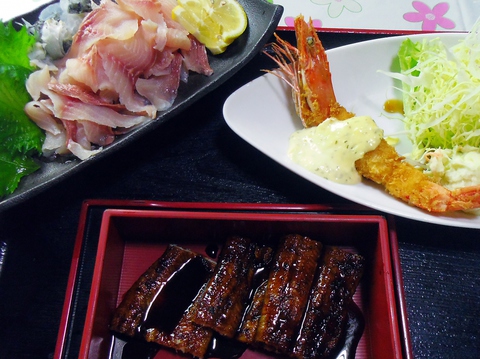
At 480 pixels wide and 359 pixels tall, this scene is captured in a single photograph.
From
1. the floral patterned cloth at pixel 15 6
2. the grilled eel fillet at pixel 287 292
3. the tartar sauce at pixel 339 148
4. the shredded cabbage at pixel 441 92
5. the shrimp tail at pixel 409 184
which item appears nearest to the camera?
the grilled eel fillet at pixel 287 292

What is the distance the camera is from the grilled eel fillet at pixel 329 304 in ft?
4.90

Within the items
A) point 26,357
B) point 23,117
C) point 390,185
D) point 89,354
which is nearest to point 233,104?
point 390,185

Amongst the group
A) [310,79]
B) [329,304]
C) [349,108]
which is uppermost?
[310,79]

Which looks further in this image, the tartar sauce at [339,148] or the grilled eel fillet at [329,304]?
the tartar sauce at [339,148]

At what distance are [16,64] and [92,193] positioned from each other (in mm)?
657

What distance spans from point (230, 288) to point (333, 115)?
948 mm

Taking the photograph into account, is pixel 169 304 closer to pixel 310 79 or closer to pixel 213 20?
→ pixel 310 79

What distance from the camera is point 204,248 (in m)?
1.77

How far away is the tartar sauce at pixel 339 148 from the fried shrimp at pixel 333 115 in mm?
54

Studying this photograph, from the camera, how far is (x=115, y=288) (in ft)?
5.47

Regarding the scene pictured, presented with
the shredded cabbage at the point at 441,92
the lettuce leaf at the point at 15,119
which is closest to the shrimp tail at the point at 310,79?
the shredded cabbage at the point at 441,92

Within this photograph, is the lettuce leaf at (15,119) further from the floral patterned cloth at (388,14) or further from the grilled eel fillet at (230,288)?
the floral patterned cloth at (388,14)

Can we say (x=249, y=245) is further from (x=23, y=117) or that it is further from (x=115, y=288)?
(x=23, y=117)

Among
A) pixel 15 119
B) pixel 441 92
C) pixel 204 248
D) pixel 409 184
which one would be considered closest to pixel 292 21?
pixel 441 92
